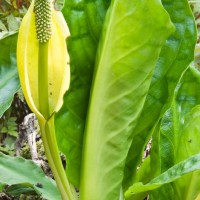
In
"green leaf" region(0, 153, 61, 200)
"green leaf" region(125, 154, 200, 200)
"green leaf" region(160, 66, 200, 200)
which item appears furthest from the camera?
"green leaf" region(0, 153, 61, 200)

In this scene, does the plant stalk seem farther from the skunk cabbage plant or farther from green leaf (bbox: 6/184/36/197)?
green leaf (bbox: 6/184/36/197)

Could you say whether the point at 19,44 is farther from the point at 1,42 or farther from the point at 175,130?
the point at 175,130

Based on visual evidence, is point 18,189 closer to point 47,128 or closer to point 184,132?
point 47,128

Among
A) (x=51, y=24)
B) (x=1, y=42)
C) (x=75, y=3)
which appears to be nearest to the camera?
(x=51, y=24)

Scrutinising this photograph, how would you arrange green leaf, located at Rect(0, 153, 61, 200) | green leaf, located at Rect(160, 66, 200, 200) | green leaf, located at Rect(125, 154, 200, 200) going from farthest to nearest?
green leaf, located at Rect(0, 153, 61, 200), green leaf, located at Rect(160, 66, 200, 200), green leaf, located at Rect(125, 154, 200, 200)

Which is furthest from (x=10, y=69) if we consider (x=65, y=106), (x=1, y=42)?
(x=65, y=106)

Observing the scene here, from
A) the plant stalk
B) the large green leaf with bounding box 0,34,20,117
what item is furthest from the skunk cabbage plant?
the large green leaf with bounding box 0,34,20,117
